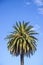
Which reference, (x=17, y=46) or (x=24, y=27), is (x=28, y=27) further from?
(x=17, y=46)

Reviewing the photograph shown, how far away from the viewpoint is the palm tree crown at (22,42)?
89.0 m

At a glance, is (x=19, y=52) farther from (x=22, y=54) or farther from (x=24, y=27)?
(x=24, y=27)

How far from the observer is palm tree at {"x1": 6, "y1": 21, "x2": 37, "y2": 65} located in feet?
292

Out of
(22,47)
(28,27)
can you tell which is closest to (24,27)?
(28,27)

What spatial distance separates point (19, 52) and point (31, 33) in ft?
21.3

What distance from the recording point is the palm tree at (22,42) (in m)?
88.9

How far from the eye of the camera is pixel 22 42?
89875 mm

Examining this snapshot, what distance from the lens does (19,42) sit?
295ft

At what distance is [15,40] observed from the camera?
90062mm

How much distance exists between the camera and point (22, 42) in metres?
89.9

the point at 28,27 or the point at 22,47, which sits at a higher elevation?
the point at 28,27

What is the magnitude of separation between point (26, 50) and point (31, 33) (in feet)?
17.7

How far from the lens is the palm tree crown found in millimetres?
89000

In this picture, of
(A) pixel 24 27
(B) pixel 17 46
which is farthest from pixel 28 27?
(B) pixel 17 46
